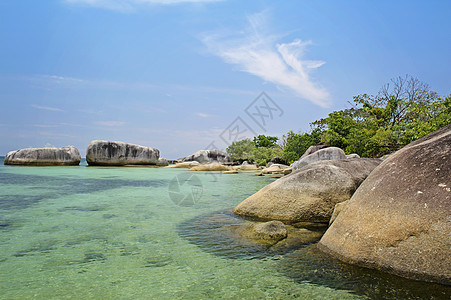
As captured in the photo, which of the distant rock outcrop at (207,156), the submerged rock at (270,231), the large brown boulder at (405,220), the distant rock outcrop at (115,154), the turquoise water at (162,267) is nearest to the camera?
the turquoise water at (162,267)

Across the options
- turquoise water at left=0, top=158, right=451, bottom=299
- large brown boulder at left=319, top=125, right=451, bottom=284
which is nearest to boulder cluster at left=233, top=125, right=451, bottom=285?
large brown boulder at left=319, top=125, right=451, bottom=284

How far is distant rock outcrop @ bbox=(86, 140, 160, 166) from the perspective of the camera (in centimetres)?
3434

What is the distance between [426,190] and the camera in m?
3.27

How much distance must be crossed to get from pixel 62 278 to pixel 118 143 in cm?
3474

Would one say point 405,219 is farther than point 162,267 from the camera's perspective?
No

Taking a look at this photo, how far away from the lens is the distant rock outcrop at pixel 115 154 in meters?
34.3

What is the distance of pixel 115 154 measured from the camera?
116 ft

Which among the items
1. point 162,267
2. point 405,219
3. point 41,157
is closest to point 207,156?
point 41,157

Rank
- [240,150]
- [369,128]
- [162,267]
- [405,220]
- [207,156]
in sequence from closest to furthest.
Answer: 1. [405,220]
2. [162,267]
3. [369,128]
4. [207,156]
5. [240,150]

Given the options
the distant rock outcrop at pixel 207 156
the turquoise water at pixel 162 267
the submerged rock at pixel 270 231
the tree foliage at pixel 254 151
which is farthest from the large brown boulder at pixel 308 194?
the distant rock outcrop at pixel 207 156

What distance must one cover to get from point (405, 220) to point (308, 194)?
2571 millimetres

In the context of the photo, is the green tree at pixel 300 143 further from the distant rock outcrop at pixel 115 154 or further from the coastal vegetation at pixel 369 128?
the distant rock outcrop at pixel 115 154

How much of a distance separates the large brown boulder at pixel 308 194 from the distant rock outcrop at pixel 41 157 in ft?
111

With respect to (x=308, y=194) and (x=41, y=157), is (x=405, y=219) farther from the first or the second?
(x=41, y=157)
